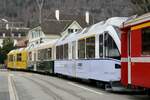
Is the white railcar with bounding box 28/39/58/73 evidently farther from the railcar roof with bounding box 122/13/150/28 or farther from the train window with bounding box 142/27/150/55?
the train window with bounding box 142/27/150/55

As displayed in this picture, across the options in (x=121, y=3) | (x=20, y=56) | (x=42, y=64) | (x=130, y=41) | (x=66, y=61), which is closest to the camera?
(x=130, y=41)

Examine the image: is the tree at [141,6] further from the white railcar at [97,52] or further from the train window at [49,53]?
the train window at [49,53]

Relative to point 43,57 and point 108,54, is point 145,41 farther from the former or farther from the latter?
point 43,57

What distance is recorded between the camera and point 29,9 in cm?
12775

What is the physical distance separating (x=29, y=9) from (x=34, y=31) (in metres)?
12.2

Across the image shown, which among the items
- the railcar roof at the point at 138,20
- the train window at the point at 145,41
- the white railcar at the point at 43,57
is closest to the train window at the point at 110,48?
the railcar roof at the point at 138,20

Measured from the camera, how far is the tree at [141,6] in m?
24.8

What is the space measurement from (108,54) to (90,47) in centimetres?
301

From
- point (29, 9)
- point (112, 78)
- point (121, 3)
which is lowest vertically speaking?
point (112, 78)

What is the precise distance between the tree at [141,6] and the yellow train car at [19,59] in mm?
28745

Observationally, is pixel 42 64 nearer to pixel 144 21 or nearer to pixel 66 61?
pixel 66 61

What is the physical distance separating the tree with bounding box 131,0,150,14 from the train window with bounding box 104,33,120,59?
5.74 metres

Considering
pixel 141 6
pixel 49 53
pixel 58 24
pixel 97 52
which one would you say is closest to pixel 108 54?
pixel 97 52

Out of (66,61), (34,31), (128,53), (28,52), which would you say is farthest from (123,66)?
(34,31)
